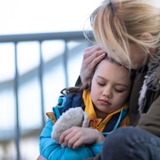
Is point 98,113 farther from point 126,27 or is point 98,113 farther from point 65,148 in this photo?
point 126,27

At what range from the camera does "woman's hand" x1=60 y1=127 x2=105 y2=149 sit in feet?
4.05

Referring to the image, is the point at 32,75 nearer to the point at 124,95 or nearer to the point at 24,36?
the point at 24,36

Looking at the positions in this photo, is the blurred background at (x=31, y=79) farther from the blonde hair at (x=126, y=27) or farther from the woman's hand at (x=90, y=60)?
the blonde hair at (x=126, y=27)

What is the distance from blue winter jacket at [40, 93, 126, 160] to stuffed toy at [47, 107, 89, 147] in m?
0.04

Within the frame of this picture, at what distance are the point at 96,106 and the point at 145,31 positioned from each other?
283mm

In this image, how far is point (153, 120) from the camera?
1.09 m

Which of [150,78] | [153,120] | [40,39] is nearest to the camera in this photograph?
[153,120]

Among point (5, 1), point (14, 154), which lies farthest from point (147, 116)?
point (5, 1)

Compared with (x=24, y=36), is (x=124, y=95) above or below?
below

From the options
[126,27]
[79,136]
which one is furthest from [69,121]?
[126,27]

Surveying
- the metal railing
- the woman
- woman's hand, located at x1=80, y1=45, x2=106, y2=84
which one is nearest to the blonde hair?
the woman

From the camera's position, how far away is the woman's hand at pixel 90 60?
1378 millimetres

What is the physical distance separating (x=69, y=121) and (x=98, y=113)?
4.7 inches

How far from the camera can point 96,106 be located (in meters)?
1.35
